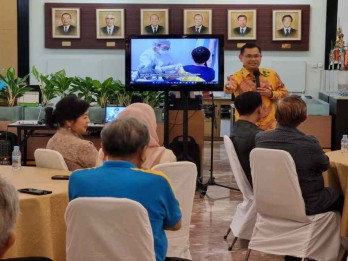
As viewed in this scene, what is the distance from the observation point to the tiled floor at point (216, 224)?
555cm

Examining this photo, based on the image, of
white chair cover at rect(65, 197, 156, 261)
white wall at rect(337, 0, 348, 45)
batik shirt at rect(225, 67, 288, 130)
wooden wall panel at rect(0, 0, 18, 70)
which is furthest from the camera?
wooden wall panel at rect(0, 0, 18, 70)

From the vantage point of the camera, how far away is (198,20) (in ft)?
41.2

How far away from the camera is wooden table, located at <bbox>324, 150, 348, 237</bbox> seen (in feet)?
15.8

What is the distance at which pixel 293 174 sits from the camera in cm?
466

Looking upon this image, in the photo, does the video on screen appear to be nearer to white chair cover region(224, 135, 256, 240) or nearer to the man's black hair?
the man's black hair

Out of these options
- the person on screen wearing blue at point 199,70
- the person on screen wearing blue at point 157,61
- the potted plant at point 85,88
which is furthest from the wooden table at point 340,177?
the potted plant at point 85,88

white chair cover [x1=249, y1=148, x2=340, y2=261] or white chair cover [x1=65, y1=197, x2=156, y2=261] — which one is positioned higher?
A: white chair cover [x1=65, y1=197, x2=156, y2=261]

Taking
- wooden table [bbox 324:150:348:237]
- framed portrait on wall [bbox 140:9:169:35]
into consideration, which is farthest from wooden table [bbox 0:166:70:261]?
framed portrait on wall [bbox 140:9:169:35]

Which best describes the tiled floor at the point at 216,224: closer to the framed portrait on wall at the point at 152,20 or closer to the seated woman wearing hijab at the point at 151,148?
the seated woman wearing hijab at the point at 151,148

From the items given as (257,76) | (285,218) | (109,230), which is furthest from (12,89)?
(109,230)

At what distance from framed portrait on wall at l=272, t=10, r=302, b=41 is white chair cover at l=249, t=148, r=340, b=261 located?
7897mm

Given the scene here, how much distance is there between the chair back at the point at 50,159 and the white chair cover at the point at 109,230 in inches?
65.0

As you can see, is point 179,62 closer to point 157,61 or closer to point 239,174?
point 157,61

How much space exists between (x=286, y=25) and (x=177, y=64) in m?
4.88
